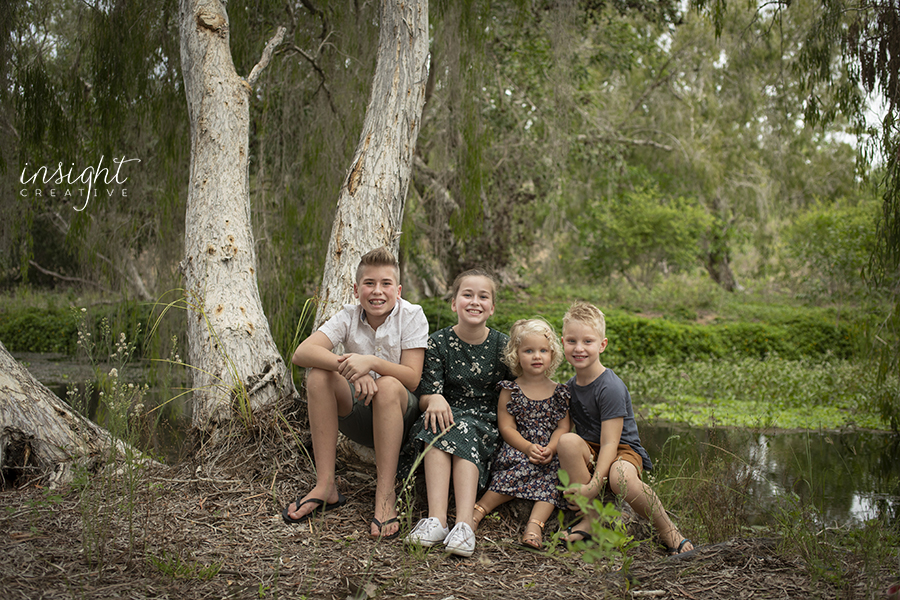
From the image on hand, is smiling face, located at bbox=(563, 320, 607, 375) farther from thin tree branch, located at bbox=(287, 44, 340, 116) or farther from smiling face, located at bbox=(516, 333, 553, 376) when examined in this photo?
thin tree branch, located at bbox=(287, 44, 340, 116)

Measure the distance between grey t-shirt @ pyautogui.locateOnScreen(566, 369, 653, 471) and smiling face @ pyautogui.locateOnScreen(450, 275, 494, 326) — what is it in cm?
51

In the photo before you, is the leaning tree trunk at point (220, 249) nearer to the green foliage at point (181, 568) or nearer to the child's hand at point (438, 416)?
the child's hand at point (438, 416)

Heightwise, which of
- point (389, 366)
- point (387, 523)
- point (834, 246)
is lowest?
point (387, 523)

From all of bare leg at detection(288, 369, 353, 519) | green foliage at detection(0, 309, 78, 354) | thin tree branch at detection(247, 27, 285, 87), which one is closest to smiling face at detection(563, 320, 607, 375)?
bare leg at detection(288, 369, 353, 519)

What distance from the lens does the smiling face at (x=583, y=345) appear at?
265 cm

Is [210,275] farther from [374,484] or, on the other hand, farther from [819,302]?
[819,302]

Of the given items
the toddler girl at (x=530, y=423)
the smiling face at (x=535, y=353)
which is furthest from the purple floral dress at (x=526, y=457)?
the smiling face at (x=535, y=353)

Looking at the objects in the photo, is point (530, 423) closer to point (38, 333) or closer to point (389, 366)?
point (389, 366)

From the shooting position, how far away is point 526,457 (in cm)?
267

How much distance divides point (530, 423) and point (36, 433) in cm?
217

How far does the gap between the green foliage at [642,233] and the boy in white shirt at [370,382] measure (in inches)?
457

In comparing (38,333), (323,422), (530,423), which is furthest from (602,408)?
(38,333)

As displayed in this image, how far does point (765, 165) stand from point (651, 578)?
17.8 m

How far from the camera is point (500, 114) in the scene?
945 cm
